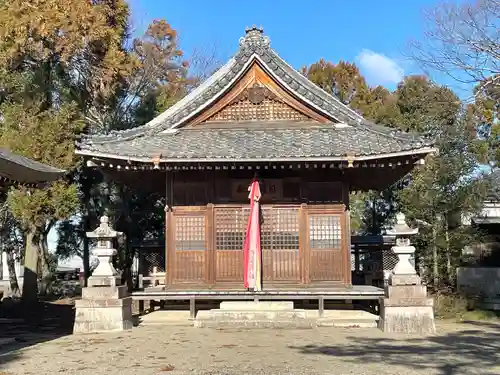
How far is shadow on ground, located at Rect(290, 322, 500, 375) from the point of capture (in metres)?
8.48

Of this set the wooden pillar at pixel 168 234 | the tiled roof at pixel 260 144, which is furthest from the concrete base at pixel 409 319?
the wooden pillar at pixel 168 234

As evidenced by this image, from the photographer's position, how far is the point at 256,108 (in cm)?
1491

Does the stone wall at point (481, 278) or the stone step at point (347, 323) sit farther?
the stone wall at point (481, 278)

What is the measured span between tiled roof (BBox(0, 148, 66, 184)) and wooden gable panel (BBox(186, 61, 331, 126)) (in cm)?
468

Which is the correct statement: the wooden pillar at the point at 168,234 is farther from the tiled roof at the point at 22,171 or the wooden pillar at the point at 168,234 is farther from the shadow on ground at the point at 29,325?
the tiled roof at the point at 22,171

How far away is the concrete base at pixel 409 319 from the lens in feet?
39.6

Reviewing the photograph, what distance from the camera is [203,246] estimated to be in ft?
45.1

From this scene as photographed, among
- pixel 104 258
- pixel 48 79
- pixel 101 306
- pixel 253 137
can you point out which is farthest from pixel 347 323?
pixel 48 79

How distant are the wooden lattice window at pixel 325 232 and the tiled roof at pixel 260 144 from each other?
1.87 metres

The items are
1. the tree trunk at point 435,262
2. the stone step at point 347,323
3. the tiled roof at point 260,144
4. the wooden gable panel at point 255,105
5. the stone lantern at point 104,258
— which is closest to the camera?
the tiled roof at point 260,144

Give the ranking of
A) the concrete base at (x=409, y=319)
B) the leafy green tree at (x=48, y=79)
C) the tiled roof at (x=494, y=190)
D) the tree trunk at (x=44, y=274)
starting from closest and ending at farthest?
the concrete base at (x=409, y=319)
the leafy green tree at (x=48, y=79)
the tiled roof at (x=494, y=190)
the tree trunk at (x=44, y=274)

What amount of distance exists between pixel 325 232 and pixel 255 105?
3955 mm

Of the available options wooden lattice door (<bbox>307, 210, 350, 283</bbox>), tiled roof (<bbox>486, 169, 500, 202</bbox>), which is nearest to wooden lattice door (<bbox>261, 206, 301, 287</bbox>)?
wooden lattice door (<bbox>307, 210, 350, 283</bbox>)

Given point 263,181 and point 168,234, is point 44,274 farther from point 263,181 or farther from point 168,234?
point 263,181
